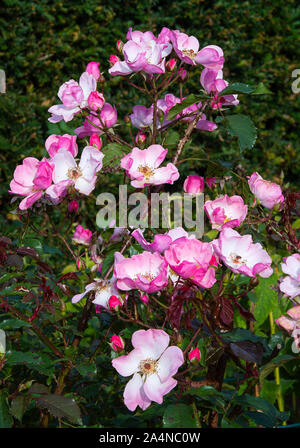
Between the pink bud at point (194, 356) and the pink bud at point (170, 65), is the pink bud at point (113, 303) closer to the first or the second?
the pink bud at point (194, 356)

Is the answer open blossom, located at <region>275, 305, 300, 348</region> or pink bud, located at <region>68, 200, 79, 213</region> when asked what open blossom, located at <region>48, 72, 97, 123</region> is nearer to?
pink bud, located at <region>68, 200, 79, 213</region>

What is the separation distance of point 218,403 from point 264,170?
2797 mm

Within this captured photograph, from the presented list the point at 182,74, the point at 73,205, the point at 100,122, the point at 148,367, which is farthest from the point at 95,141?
the point at 148,367

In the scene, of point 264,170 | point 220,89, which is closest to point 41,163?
point 220,89

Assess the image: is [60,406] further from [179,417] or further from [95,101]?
[95,101]

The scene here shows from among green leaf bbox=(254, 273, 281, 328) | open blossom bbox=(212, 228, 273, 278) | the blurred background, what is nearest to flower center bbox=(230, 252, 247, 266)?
open blossom bbox=(212, 228, 273, 278)

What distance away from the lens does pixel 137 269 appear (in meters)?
0.99

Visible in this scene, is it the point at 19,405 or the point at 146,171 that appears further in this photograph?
the point at 146,171

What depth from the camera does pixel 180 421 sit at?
94cm

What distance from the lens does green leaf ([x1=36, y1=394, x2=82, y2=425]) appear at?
962mm

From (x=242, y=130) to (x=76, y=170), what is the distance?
Answer: 0.36m

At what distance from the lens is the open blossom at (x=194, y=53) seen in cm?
117

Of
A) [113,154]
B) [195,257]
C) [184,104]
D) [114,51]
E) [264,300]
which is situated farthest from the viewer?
[114,51]

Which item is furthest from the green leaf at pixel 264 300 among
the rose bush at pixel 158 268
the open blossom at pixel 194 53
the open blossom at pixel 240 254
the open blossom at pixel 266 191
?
the open blossom at pixel 194 53
